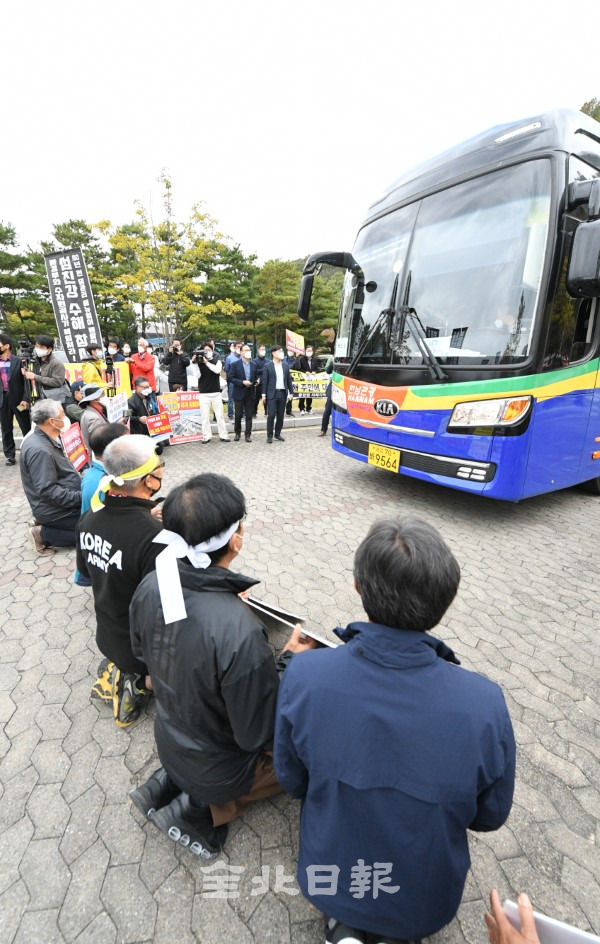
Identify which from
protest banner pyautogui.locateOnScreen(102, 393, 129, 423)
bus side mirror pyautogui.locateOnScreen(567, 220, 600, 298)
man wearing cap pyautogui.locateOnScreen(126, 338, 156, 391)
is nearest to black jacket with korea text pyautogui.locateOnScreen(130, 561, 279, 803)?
bus side mirror pyautogui.locateOnScreen(567, 220, 600, 298)

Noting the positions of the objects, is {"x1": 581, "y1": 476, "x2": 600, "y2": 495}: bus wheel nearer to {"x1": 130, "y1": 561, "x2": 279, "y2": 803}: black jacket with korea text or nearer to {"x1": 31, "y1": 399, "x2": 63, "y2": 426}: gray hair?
{"x1": 130, "y1": 561, "x2": 279, "y2": 803}: black jacket with korea text

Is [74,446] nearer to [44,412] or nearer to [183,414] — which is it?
[44,412]

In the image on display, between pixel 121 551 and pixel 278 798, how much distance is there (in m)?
1.33

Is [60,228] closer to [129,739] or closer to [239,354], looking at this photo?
[239,354]

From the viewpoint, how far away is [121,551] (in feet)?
6.59

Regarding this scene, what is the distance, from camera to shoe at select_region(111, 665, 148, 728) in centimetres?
220

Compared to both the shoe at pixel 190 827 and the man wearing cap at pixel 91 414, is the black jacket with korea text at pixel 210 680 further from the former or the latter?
the man wearing cap at pixel 91 414

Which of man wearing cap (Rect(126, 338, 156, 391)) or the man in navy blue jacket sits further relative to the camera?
man wearing cap (Rect(126, 338, 156, 391))

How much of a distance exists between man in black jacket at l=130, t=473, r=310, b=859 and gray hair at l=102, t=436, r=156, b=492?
77 cm

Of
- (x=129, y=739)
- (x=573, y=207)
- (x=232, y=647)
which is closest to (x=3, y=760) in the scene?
(x=129, y=739)

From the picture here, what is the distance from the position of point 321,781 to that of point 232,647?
0.44m

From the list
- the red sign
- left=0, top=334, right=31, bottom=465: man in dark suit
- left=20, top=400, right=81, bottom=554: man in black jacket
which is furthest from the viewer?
the red sign

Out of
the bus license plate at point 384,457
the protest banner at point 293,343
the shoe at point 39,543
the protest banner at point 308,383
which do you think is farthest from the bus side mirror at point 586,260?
the protest banner at point 293,343

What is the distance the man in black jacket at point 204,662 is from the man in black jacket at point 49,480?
2761 mm
